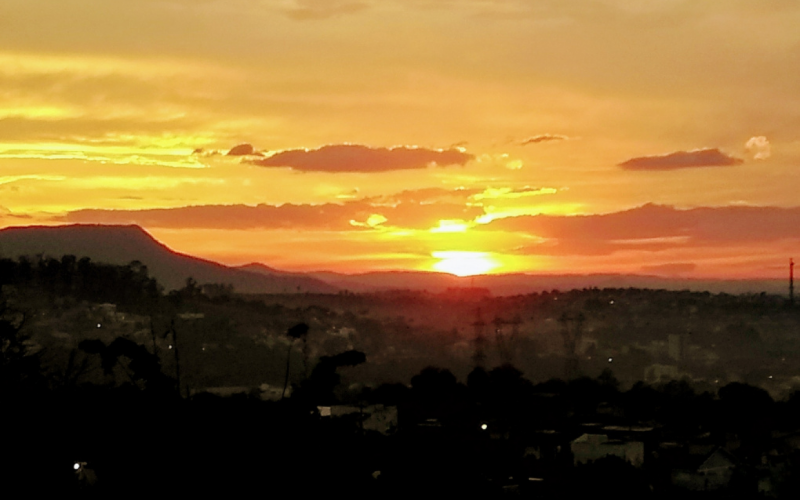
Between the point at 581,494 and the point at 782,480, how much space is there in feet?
29.8

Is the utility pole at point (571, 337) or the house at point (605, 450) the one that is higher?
the utility pole at point (571, 337)

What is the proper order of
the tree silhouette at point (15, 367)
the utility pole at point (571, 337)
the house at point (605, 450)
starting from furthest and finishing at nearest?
the utility pole at point (571, 337)
the house at point (605, 450)
the tree silhouette at point (15, 367)

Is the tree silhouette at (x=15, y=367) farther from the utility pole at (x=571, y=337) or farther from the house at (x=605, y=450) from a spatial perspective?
the utility pole at (x=571, y=337)

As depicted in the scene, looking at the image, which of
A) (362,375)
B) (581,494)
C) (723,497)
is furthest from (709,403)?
(581,494)

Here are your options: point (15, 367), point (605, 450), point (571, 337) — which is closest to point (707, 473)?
point (605, 450)

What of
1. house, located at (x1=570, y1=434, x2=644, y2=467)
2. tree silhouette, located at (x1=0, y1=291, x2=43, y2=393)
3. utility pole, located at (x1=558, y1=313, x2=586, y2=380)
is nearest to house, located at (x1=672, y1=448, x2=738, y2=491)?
house, located at (x1=570, y1=434, x2=644, y2=467)

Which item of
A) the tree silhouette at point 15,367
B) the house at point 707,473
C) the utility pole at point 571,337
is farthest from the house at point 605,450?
the utility pole at point 571,337

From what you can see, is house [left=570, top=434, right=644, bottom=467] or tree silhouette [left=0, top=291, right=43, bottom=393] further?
house [left=570, top=434, right=644, bottom=467]

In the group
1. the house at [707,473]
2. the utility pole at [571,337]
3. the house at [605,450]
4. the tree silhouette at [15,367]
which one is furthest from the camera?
the utility pole at [571,337]

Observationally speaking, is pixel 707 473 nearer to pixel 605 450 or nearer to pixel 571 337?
pixel 605 450

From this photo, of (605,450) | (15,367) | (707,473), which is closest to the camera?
(15,367)

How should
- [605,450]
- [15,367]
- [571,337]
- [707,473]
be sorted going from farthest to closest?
[571,337] → [605,450] → [707,473] → [15,367]

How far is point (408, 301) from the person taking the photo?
101812 mm

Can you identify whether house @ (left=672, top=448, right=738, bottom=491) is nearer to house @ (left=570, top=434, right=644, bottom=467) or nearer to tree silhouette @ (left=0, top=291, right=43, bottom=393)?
house @ (left=570, top=434, right=644, bottom=467)
